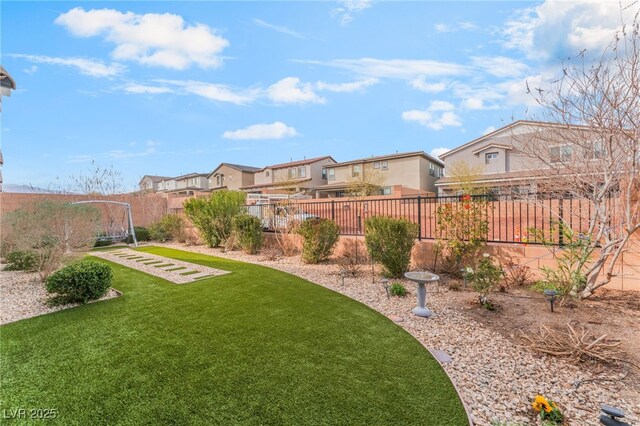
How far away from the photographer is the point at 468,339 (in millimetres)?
3805

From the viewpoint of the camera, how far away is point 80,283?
5.09 metres

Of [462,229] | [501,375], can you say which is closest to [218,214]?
[462,229]

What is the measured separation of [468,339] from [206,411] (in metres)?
3.20

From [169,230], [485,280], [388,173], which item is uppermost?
[388,173]

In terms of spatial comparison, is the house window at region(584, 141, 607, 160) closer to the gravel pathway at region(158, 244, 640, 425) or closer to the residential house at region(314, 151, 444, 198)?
the gravel pathway at region(158, 244, 640, 425)

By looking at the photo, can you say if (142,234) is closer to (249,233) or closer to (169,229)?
(169,229)

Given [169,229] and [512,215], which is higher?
[512,215]

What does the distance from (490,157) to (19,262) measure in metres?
28.2

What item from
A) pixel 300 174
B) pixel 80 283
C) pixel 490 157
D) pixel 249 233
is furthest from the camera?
pixel 300 174

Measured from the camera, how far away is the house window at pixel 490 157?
24000 millimetres

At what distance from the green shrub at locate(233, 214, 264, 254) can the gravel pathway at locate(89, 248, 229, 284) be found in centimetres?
230

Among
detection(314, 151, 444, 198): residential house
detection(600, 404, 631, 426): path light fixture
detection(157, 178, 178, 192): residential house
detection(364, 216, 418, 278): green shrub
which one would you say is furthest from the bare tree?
detection(157, 178, 178, 192): residential house

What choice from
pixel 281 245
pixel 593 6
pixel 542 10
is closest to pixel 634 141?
pixel 593 6

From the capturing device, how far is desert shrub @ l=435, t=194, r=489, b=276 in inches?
251
